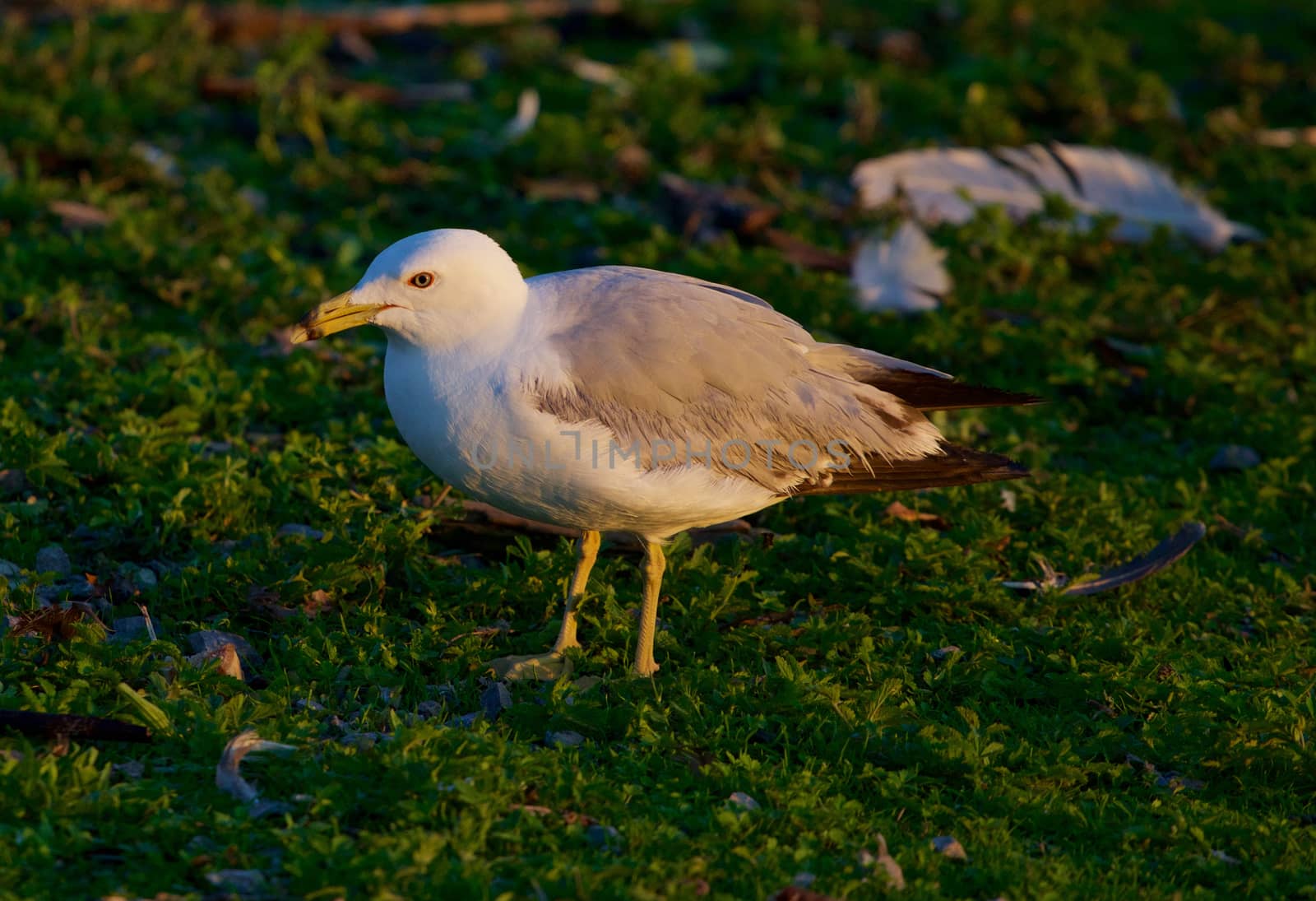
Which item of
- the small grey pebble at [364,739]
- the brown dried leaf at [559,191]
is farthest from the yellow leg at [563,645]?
the brown dried leaf at [559,191]

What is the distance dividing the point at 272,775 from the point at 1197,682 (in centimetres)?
314

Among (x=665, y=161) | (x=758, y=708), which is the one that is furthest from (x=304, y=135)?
(x=758, y=708)

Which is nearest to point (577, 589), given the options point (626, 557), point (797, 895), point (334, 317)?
point (626, 557)

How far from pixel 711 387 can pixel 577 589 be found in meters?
0.92

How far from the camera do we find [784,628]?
5656mm

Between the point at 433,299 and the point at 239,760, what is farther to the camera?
the point at 433,299

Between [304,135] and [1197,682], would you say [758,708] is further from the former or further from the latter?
[304,135]

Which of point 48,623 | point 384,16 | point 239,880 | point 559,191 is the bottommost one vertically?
point 239,880

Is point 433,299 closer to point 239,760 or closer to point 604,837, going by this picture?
point 239,760

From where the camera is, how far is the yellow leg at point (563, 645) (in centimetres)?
523

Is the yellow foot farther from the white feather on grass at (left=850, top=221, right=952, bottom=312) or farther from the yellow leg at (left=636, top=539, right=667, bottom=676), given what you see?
the white feather on grass at (left=850, top=221, right=952, bottom=312)

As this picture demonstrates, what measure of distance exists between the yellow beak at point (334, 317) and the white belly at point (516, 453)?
0.54ft

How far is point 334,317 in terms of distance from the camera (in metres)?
5.09

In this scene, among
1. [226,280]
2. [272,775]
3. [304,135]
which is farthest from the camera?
[304,135]
